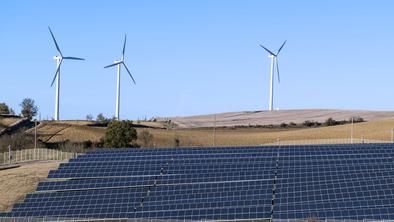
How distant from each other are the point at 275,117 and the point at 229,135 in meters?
36.0

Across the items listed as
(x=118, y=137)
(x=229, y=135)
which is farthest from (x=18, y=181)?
(x=229, y=135)

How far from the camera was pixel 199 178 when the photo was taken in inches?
1670

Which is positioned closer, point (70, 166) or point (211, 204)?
point (211, 204)

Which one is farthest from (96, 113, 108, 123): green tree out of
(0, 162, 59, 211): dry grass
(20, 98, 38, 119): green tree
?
(0, 162, 59, 211): dry grass

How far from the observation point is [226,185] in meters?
41.2

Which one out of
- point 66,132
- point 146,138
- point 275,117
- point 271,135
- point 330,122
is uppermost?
point 275,117

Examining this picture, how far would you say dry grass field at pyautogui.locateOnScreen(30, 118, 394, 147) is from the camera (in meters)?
114

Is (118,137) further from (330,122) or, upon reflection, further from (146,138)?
(330,122)

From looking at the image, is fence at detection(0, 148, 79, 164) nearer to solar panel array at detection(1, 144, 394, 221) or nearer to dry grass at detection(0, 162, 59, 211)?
dry grass at detection(0, 162, 59, 211)

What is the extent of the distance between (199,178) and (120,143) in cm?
5919

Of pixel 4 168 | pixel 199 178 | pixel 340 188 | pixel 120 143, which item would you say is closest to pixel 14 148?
pixel 120 143

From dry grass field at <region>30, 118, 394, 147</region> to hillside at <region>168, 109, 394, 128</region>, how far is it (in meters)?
21.9

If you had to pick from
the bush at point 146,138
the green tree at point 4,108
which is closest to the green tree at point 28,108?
the green tree at point 4,108

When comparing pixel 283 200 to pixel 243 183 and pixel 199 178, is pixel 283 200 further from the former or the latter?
pixel 199 178
